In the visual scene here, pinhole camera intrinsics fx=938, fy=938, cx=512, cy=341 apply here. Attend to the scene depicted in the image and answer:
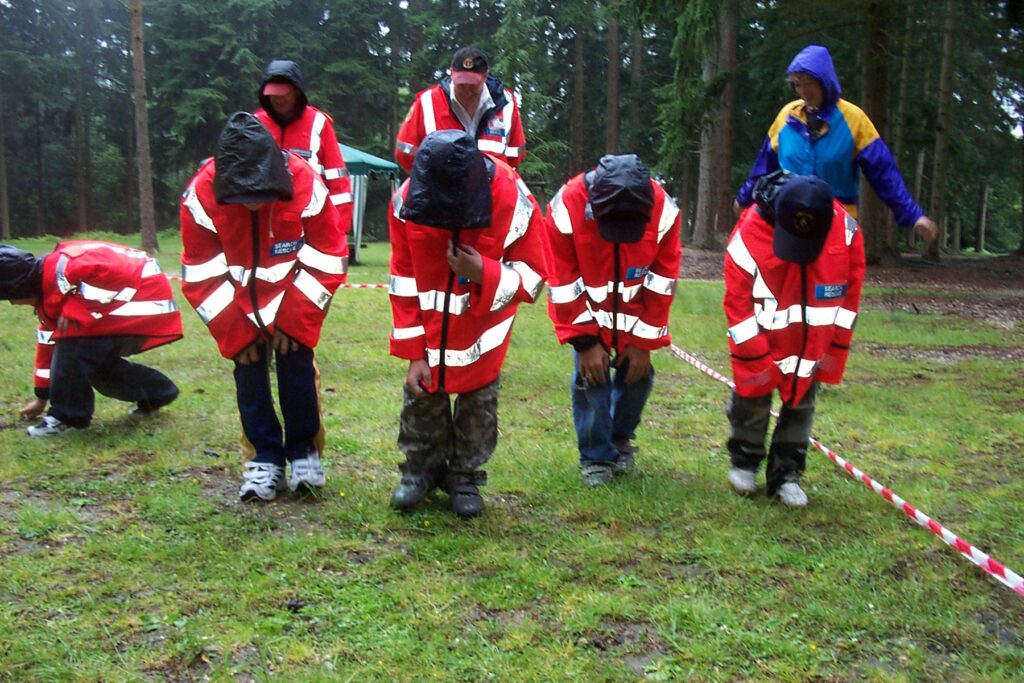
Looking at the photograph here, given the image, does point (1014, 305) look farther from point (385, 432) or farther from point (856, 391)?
point (385, 432)

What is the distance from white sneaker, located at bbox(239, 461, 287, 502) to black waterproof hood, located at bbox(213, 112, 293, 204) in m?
1.27

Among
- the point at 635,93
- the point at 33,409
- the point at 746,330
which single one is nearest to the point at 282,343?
the point at 746,330

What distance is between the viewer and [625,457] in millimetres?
4965

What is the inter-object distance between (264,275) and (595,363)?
5.29 ft

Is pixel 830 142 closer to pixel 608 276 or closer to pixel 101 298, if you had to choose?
pixel 608 276

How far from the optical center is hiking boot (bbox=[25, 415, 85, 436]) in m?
5.60

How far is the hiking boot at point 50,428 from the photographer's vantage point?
560 centimetres

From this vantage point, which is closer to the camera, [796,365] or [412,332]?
[412,332]

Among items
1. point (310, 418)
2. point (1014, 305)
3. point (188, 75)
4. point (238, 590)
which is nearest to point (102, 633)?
point (238, 590)

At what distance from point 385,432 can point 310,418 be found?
55.1 inches

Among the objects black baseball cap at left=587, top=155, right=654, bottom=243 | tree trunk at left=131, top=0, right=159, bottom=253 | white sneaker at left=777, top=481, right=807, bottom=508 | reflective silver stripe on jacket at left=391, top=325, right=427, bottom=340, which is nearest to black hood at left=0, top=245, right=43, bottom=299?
reflective silver stripe on jacket at left=391, top=325, right=427, bottom=340

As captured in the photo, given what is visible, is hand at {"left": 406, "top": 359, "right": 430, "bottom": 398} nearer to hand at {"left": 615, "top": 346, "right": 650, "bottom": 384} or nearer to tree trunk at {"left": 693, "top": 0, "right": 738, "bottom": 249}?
hand at {"left": 615, "top": 346, "right": 650, "bottom": 384}

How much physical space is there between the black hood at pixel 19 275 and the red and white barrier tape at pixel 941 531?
15.4 ft

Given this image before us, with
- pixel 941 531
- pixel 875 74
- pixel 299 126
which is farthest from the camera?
pixel 875 74
